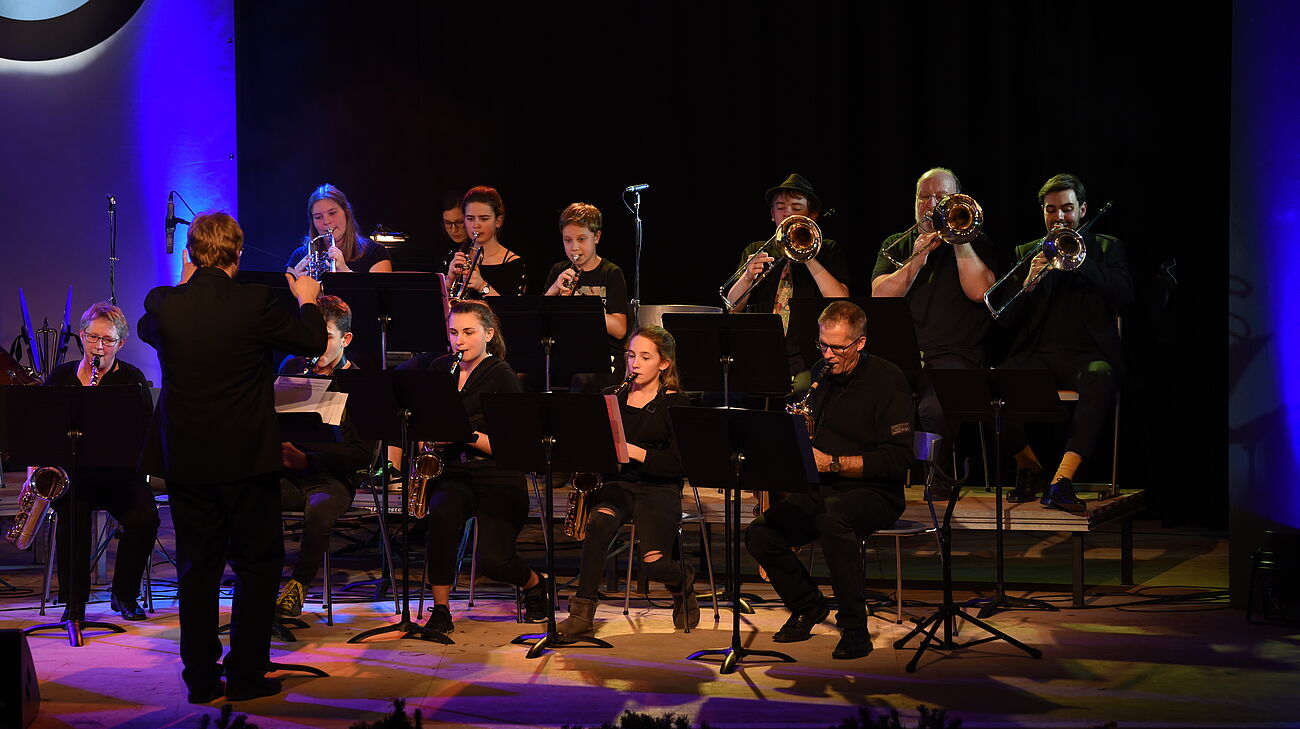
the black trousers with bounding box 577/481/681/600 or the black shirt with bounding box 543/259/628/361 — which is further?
the black shirt with bounding box 543/259/628/361

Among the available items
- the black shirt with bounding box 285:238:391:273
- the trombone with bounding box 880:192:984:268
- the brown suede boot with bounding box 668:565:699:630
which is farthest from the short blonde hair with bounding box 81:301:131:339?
the trombone with bounding box 880:192:984:268

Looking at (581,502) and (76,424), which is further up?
(76,424)

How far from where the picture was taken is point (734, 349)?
5984 mm

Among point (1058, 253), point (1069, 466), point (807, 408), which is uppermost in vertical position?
point (1058, 253)

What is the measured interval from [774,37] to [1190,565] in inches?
161

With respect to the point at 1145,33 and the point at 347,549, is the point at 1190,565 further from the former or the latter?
the point at 347,549

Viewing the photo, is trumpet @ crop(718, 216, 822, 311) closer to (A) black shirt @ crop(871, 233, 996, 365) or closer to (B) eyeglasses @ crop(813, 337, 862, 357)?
(A) black shirt @ crop(871, 233, 996, 365)

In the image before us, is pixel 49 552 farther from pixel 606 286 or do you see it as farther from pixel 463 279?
pixel 606 286

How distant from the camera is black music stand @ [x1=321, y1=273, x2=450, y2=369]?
20.4ft

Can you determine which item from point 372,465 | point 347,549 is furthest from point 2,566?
point 372,465

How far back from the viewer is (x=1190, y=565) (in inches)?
283

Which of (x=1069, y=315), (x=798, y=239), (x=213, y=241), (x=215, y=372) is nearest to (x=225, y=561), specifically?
(x=215, y=372)

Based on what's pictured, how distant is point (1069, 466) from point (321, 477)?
3.68 m

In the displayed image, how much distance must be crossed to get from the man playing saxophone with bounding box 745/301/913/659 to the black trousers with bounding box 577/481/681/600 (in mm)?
378
